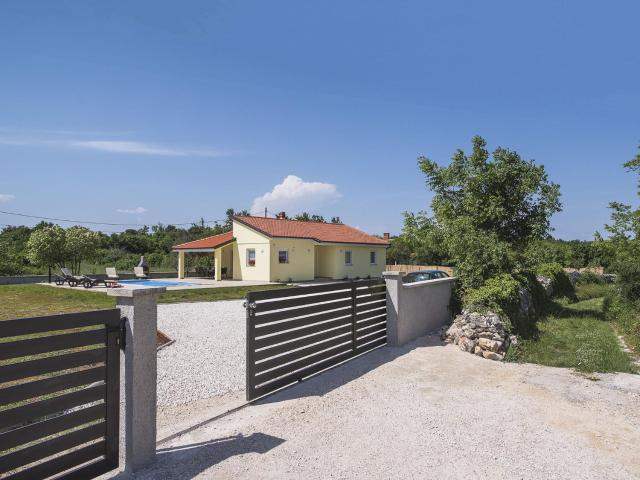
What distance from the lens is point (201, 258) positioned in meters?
32.6

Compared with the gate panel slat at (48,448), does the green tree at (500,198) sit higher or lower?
higher

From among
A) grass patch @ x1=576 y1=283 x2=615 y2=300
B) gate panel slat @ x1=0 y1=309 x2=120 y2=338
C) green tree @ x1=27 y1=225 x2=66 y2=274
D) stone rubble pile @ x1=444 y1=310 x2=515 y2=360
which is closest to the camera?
gate panel slat @ x1=0 y1=309 x2=120 y2=338

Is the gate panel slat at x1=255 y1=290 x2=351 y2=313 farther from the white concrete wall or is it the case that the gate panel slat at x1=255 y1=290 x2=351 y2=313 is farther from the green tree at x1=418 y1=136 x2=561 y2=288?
the green tree at x1=418 y1=136 x2=561 y2=288

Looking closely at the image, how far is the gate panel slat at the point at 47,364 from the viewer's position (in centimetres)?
262

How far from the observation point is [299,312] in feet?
19.0

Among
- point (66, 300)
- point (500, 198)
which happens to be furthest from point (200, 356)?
point (500, 198)

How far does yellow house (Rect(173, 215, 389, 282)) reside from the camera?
86.6 ft

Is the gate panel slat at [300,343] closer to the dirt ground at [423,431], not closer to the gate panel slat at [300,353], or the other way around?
the gate panel slat at [300,353]

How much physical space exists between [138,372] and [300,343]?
2869 mm

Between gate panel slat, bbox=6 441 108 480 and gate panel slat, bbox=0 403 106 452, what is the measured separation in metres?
0.22

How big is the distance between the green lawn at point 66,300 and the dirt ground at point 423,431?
8.93 m

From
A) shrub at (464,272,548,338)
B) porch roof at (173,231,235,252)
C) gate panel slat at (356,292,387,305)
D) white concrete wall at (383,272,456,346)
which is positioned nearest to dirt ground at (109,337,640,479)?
gate panel slat at (356,292,387,305)

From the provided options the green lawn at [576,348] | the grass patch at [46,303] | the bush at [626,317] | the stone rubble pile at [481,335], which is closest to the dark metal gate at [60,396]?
the stone rubble pile at [481,335]

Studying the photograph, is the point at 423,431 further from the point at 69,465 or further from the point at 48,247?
the point at 48,247
